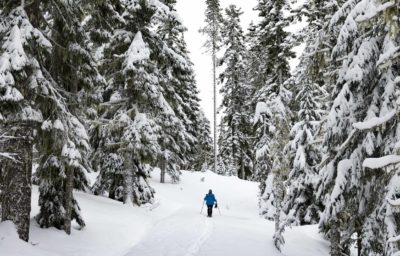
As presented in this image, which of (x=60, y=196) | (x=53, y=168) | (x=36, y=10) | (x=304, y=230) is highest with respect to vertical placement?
(x=36, y=10)

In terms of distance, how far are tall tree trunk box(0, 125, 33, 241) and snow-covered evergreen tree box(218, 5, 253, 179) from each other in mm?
30558

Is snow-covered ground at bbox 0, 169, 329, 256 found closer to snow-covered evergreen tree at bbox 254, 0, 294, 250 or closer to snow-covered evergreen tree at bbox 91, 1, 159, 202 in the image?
snow-covered evergreen tree at bbox 254, 0, 294, 250

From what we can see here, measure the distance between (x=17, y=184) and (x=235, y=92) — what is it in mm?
34789

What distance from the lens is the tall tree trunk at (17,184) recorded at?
10977mm

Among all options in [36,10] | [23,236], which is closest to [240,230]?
[23,236]

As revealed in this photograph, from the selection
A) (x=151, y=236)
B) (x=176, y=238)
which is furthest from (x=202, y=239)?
(x=151, y=236)

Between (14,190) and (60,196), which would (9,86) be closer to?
(14,190)

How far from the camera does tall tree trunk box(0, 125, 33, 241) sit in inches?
432

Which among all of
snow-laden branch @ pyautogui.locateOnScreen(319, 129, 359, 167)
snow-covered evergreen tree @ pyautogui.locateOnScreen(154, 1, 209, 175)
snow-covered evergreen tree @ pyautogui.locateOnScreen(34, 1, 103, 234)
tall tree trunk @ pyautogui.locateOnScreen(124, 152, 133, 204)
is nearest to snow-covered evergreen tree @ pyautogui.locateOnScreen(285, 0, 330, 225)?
snow-covered evergreen tree @ pyautogui.locateOnScreen(154, 1, 209, 175)

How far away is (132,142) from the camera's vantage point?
68.3 feet

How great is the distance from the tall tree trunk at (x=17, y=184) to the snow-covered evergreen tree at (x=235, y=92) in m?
30.6

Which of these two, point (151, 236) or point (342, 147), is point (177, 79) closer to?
point (151, 236)

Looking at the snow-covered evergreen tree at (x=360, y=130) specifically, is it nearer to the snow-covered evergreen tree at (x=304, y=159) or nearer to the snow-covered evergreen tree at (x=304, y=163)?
the snow-covered evergreen tree at (x=304, y=159)

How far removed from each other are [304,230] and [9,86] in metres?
15.0
